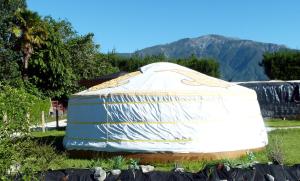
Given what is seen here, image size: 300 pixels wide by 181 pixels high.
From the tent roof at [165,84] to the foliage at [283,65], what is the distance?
88.0ft

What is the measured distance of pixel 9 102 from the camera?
6.49 metres

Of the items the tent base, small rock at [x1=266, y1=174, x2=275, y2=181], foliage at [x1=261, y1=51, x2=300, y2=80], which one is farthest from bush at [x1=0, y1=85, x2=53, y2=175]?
foliage at [x1=261, y1=51, x2=300, y2=80]

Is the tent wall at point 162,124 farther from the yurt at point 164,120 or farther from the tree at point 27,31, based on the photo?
the tree at point 27,31

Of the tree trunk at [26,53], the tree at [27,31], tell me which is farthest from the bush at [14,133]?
Answer: the tree trunk at [26,53]

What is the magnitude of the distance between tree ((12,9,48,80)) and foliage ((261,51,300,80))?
19.4 meters

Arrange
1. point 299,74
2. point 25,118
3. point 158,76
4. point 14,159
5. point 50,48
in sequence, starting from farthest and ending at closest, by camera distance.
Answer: point 299,74 → point 50,48 → point 158,76 → point 25,118 → point 14,159

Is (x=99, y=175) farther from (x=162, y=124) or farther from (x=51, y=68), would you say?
(x=51, y=68)

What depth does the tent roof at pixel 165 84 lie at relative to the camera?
11.3m

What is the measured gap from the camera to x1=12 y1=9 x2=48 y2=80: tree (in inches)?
961

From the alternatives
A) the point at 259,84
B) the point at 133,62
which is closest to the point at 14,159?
the point at 259,84

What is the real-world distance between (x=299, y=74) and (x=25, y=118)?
34138 mm

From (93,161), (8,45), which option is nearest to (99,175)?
(93,161)

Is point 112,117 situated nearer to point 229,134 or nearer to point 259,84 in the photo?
point 229,134

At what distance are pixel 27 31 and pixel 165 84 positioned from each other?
14.4 metres
